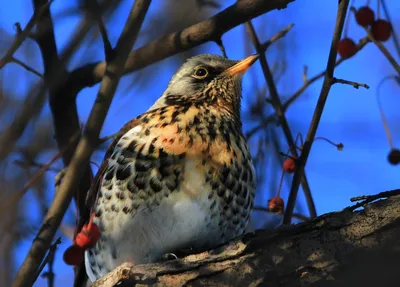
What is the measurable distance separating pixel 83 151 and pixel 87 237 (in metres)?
0.48

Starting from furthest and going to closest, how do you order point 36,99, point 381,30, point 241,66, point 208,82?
point 208,82, point 241,66, point 381,30, point 36,99

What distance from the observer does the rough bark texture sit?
346 cm

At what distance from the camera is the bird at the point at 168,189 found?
429 cm

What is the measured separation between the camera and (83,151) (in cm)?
381

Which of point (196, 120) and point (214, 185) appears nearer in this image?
point (214, 185)

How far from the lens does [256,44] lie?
15.8 ft

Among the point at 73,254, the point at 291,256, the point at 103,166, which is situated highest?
the point at 103,166

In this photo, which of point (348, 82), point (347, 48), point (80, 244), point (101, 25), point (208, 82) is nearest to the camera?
point (101, 25)

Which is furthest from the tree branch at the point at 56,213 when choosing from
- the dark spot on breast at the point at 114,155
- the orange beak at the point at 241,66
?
the orange beak at the point at 241,66

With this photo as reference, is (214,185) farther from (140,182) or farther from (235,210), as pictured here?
(140,182)

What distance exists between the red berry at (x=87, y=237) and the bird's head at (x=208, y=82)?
1.43 meters

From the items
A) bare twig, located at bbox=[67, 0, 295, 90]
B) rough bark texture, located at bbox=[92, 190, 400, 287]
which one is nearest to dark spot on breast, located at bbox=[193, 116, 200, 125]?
bare twig, located at bbox=[67, 0, 295, 90]

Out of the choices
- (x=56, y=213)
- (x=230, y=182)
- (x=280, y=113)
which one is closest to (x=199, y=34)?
(x=280, y=113)

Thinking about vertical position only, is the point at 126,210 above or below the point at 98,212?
below
